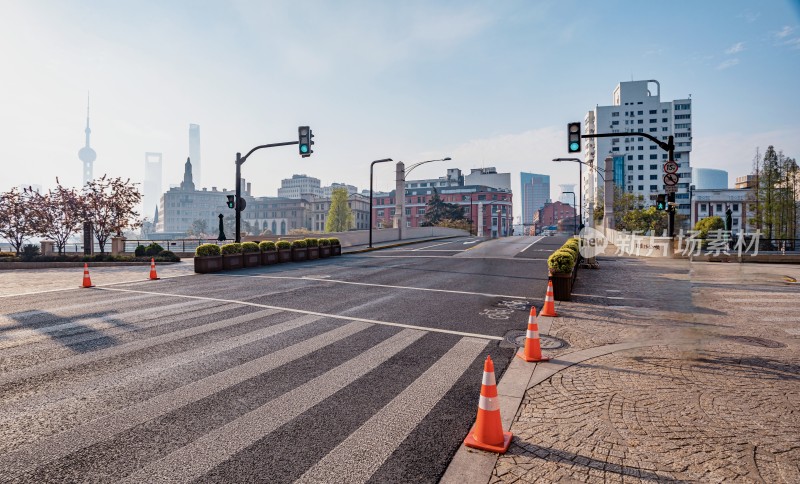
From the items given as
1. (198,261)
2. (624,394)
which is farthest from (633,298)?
(198,261)

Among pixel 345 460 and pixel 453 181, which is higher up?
pixel 453 181

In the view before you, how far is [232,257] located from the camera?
19859 millimetres

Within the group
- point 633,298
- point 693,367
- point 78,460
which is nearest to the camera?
point 78,460

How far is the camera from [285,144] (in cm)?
2342

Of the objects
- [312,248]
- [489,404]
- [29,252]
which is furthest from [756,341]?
[29,252]

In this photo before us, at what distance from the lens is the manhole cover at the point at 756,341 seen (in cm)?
739

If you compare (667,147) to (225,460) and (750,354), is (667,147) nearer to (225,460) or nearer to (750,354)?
(750,354)

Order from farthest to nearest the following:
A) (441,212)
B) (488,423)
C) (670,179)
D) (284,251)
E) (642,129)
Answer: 1. (642,129)
2. (441,212)
3. (284,251)
4. (670,179)
5. (488,423)

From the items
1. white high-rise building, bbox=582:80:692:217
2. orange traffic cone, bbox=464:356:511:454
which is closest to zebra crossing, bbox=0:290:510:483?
orange traffic cone, bbox=464:356:511:454

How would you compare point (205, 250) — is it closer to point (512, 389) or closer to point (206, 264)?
→ point (206, 264)

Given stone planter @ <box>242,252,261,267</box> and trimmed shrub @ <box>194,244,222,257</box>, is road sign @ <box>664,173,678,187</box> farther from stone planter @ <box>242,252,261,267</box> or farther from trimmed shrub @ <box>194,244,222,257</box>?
trimmed shrub @ <box>194,244,222,257</box>

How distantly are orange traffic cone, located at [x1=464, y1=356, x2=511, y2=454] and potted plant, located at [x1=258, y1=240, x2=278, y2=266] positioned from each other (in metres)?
19.1

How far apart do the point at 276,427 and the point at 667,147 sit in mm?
20463

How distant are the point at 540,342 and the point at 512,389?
2333 millimetres
